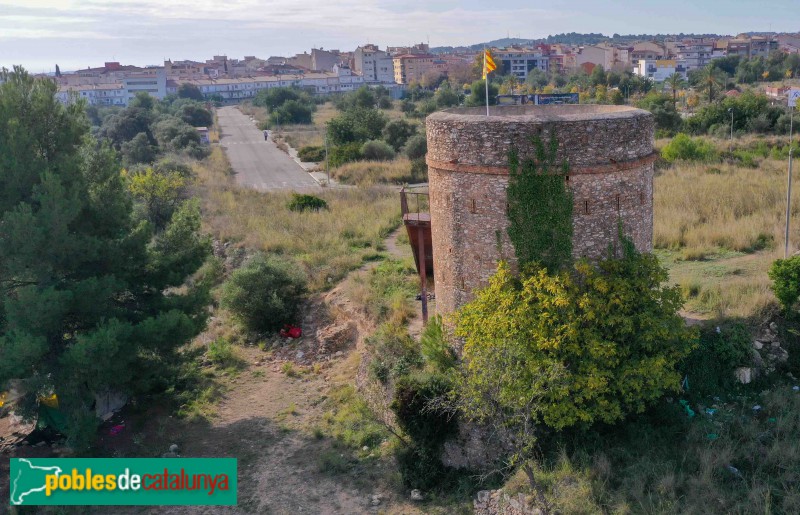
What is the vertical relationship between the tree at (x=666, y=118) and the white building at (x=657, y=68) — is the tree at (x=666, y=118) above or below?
below

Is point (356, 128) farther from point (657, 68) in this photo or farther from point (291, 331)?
point (657, 68)

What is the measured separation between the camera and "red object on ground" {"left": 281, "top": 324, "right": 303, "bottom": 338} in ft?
63.3

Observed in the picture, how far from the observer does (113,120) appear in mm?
58375

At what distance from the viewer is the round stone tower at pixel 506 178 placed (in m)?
11.6

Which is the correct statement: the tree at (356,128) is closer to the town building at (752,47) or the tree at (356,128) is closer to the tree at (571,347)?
the tree at (571,347)

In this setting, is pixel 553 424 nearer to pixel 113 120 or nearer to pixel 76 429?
pixel 76 429

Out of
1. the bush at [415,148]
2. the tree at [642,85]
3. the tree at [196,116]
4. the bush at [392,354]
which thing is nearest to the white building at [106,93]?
the tree at [196,116]

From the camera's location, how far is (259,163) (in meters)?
47.9

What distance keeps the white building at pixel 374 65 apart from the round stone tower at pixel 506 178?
131 m

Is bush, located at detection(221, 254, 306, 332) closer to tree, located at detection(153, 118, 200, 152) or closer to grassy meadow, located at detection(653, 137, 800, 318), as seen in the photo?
grassy meadow, located at detection(653, 137, 800, 318)

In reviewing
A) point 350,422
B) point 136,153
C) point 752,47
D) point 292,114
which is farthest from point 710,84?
point 752,47

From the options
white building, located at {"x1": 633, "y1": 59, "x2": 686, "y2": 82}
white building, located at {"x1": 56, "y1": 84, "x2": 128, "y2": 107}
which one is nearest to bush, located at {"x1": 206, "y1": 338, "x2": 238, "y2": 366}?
white building, located at {"x1": 56, "y1": 84, "x2": 128, "y2": 107}

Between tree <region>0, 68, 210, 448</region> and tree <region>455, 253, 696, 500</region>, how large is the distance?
6731 millimetres

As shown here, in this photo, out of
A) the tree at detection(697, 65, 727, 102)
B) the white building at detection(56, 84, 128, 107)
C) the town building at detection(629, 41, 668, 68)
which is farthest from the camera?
the town building at detection(629, 41, 668, 68)
